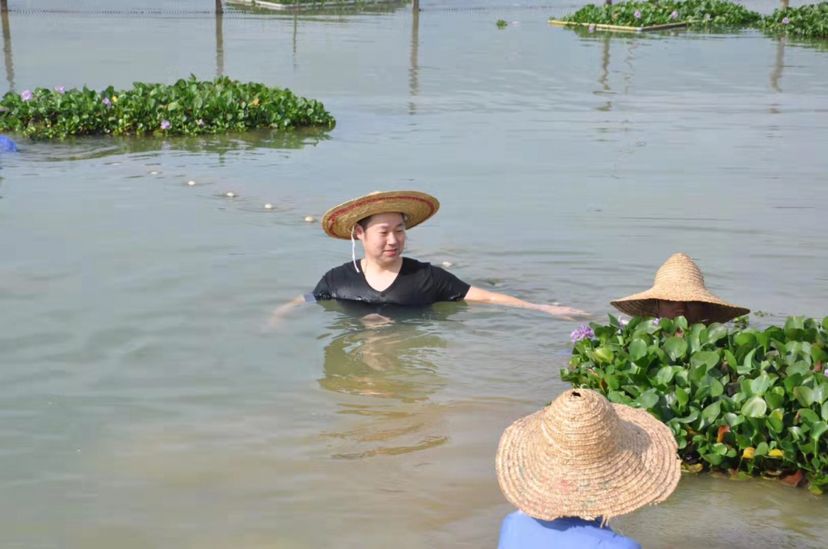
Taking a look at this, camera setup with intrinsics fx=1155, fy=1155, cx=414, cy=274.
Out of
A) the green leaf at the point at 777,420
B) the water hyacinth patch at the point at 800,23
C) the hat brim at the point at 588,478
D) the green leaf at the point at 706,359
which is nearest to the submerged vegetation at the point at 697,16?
the water hyacinth patch at the point at 800,23

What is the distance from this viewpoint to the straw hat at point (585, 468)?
3.20 meters

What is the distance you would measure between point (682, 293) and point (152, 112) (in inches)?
367

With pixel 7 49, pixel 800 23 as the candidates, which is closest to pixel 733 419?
pixel 7 49

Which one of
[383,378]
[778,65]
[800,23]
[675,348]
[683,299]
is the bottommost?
[383,378]

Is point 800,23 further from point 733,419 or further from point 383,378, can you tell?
point 733,419

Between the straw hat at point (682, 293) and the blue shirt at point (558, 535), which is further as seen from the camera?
the straw hat at point (682, 293)

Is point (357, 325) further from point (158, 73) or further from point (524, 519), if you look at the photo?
point (158, 73)

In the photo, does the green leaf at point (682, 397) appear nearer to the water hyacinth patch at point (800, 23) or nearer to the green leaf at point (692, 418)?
the green leaf at point (692, 418)

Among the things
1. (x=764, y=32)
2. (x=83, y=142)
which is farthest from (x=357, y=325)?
(x=764, y=32)

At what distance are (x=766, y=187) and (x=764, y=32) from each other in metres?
17.3

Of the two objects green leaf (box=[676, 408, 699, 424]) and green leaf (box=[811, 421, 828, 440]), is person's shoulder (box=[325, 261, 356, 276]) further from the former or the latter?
green leaf (box=[811, 421, 828, 440])

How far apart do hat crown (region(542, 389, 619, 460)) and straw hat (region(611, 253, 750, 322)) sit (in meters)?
2.39

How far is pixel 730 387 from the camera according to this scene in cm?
524

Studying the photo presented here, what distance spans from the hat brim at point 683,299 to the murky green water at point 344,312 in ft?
2.01
